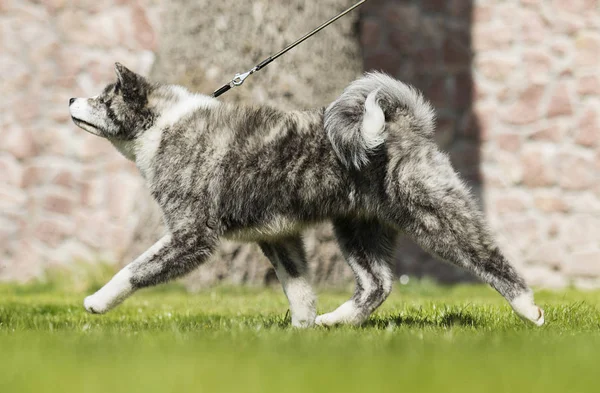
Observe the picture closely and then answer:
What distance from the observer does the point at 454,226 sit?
158 inches

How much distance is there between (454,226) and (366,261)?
60 cm

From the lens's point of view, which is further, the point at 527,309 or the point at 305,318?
the point at 305,318

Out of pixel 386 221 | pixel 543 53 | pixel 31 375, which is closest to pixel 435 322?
pixel 386 221

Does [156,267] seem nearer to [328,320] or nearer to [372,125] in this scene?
[328,320]

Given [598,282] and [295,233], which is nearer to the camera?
[295,233]

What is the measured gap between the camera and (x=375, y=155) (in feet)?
13.3

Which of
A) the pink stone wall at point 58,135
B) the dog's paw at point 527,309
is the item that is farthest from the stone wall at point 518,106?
the dog's paw at point 527,309

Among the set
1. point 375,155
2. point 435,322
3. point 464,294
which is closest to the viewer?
point 375,155

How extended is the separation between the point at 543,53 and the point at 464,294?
2794 mm

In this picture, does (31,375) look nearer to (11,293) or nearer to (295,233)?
(295,233)

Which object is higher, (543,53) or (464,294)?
(543,53)

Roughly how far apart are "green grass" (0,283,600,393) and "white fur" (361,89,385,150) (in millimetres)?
838

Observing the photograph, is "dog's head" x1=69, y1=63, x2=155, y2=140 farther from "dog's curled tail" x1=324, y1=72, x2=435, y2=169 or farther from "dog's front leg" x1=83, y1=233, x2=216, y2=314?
"dog's curled tail" x1=324, y1=72, x2=435, y2=169

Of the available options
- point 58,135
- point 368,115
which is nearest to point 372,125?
point 368,115
